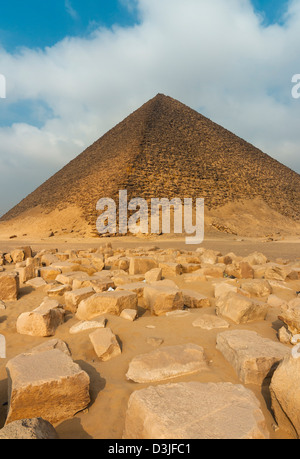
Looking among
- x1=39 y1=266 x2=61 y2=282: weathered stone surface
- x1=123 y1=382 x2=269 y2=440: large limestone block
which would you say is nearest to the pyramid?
x1=39 y1=266 x2=61 y2=282: weathered stone surface

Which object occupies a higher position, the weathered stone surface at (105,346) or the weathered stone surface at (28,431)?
the weathered stone surface at (28,431)

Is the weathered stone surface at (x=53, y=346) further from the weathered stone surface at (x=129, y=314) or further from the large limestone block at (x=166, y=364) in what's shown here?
the weathered stone surface at (x=129, y=314)

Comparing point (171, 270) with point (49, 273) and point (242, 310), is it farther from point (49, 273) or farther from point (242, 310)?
point (242, 310)

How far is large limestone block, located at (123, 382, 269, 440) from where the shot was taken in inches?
46.8

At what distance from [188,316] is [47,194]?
42385mm

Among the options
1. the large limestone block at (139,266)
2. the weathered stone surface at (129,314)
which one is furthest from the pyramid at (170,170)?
the weathered stone surface at (129,314)

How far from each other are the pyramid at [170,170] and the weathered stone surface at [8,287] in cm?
1951

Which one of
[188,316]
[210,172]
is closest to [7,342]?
[188,316]

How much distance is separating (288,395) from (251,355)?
1.41ft

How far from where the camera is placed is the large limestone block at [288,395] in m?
1.38

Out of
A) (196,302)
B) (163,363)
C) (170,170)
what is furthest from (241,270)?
(170,170)

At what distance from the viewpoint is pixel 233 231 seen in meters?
24.8

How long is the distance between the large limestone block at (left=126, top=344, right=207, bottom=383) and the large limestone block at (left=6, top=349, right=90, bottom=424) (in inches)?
15.7

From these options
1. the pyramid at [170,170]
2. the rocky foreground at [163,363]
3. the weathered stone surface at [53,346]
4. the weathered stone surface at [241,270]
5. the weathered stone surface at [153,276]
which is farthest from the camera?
the pyramid at [170,170]
